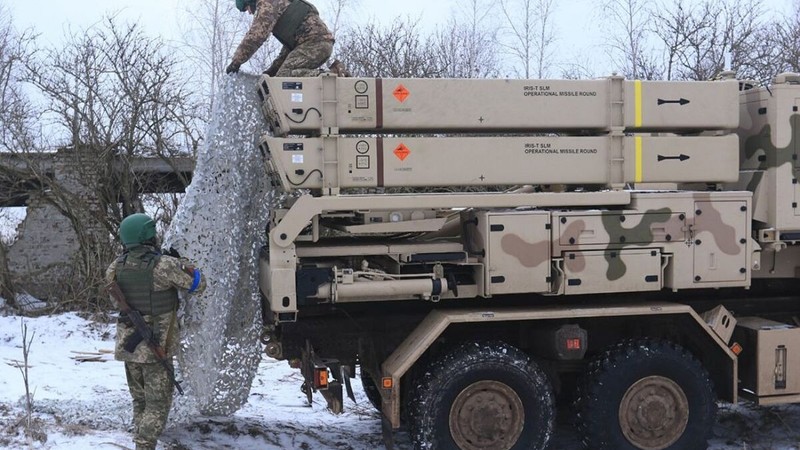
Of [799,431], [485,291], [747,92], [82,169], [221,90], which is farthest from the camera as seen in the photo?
[82,169]

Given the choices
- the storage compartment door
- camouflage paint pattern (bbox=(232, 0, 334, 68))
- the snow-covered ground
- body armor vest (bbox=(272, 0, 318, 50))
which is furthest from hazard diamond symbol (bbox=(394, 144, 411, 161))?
the snow-covered ground

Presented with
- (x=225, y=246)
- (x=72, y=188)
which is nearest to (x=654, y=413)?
(x=225, y=246)

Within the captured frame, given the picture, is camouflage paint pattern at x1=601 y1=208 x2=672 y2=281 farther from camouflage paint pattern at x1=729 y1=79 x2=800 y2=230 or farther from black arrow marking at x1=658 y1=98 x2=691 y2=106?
camouflage paint pattern at x1=729 y1=79 x2=800 y2=230

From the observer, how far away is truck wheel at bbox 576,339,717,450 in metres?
5.30

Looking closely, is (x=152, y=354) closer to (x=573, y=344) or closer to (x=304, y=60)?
(x=304, y=60)

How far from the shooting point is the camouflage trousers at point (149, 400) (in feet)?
17.2

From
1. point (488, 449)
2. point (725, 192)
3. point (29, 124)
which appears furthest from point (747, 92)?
point (29, 124)

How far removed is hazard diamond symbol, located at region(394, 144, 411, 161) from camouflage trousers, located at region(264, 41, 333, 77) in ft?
3.30

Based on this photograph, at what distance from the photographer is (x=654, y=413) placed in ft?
17.6

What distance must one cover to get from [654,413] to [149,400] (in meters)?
3.43

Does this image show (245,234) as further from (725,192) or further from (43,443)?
(725,192)

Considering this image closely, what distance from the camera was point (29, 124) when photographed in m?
12.0

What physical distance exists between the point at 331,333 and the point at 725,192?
2.87m

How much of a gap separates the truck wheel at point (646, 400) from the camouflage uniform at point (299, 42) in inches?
114
